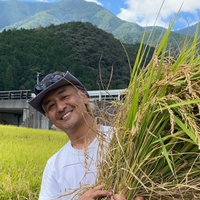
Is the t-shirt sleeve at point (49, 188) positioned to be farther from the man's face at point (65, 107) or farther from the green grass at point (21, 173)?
the green grass at point (21, 173)

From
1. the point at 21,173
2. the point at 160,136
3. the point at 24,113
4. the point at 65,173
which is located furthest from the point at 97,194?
the point at 24,113

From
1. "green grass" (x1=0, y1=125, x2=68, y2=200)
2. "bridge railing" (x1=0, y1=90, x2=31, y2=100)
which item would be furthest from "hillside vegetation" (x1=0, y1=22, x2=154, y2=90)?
"green grass" (x1=0, y1=125, x2=68, y2=200)

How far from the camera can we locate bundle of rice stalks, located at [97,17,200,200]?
940 mm

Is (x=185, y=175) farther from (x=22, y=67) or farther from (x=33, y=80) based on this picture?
(x=22, y=67)

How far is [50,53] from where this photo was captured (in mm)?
34125

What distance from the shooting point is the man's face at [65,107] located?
1.48 metres

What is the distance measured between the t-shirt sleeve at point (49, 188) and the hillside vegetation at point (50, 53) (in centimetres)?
2435

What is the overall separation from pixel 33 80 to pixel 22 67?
4527mm

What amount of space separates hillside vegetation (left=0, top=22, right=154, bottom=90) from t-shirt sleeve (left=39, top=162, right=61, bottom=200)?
24354 millimetres

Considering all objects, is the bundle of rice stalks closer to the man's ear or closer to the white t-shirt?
the white t-shirt

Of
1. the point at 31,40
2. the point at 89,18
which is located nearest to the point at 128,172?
the point at 31,40

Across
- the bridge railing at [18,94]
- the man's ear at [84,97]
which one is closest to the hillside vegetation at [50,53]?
the bridge railing at [18,94]

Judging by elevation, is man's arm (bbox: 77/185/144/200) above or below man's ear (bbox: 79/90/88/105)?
below

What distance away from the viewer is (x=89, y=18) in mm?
158375
